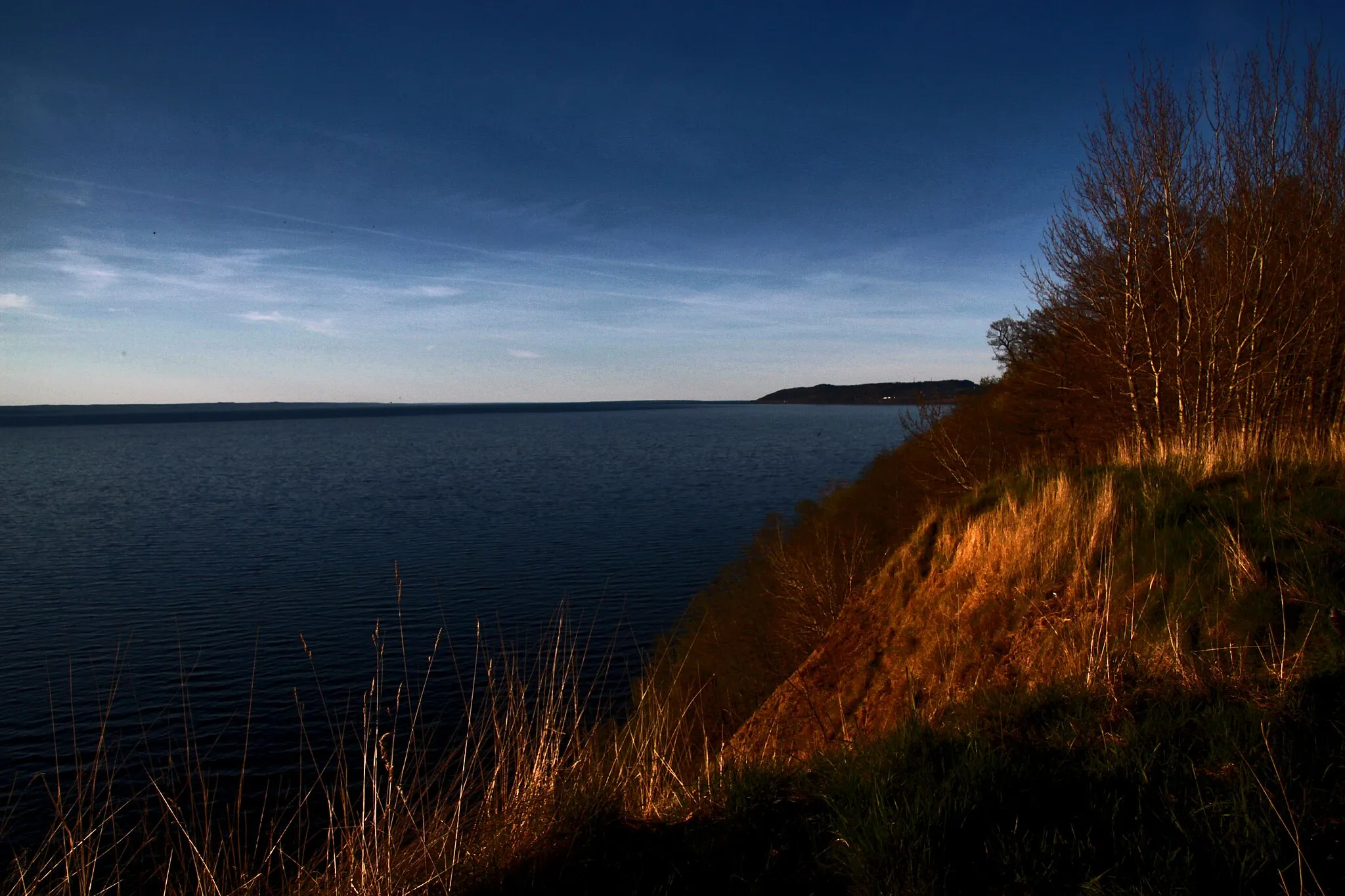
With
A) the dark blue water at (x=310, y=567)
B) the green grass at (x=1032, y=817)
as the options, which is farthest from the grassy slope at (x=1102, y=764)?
the dark blue water at (x=310, y=567)

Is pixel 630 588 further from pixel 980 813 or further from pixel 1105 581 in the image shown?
pixel 980 813

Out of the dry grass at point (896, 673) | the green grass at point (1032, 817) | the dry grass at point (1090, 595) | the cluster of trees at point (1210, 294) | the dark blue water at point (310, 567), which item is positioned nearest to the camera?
the green grass at point (1032, 817)

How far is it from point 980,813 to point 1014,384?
25.0 metres

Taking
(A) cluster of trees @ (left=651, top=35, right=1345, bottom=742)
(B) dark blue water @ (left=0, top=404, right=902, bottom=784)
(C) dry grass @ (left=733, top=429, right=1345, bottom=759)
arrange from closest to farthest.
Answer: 1. (C) dry grass @ (left=733, top=429, right=1345, bottom=759)
2. (A) cluster of trees @ (left=651, top=35, right=1345, bottom=742)
3. (B) dark blue water @ (left=0, top=404, right=902, bottom=784)

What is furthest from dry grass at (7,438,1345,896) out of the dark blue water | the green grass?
the dark blue water

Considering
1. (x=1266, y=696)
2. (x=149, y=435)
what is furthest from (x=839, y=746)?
(x=149, y=435)

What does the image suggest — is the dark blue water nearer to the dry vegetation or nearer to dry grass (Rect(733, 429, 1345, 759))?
the dry vegetation

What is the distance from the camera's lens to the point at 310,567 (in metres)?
30.5

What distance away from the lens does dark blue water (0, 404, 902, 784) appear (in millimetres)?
18891

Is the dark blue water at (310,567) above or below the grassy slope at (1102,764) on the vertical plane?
below

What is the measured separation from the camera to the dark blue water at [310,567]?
1889 centimetres

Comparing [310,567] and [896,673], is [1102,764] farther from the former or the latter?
[310,567]

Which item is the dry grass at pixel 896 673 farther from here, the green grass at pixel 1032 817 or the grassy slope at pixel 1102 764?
the green grass at pixel 1032 817

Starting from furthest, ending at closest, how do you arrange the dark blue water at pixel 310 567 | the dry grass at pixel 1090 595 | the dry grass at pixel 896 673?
the dark blue water at pixel 310 567 → the dry grass at pixel 1090 595 → the dry grass at pixel 896 673
